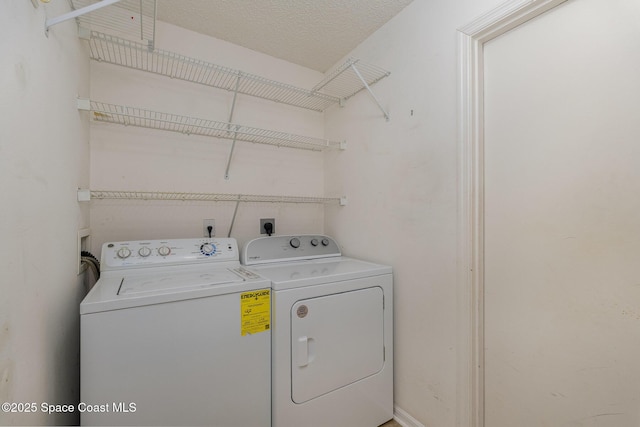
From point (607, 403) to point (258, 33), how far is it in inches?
101

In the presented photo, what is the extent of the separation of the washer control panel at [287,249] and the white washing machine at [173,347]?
340 millimetres

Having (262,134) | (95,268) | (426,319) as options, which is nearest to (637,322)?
(426,319)

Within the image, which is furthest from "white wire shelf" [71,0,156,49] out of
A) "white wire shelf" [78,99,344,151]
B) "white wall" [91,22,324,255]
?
"white wire shelf" [78,99,344,151]

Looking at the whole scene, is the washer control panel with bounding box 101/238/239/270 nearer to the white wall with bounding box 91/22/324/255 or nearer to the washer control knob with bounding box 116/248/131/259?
the washer control knob with bounding box 116/248/131/259

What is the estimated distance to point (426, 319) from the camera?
1.49m

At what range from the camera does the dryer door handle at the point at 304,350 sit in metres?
1.32

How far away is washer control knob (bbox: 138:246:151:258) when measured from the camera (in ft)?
4.83

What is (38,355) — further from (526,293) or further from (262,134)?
(526,293)

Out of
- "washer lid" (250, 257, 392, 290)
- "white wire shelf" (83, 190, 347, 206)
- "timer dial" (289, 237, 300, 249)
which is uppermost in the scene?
"white wire shelf" (83, 190, 347, 206)

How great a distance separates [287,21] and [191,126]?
3.03 feet

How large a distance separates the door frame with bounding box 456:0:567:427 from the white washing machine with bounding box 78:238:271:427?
0.94 metres

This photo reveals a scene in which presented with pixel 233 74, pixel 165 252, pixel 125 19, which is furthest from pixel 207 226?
pixel 125 19

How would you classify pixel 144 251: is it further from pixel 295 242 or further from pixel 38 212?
pixel 295 242

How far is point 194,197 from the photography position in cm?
186
